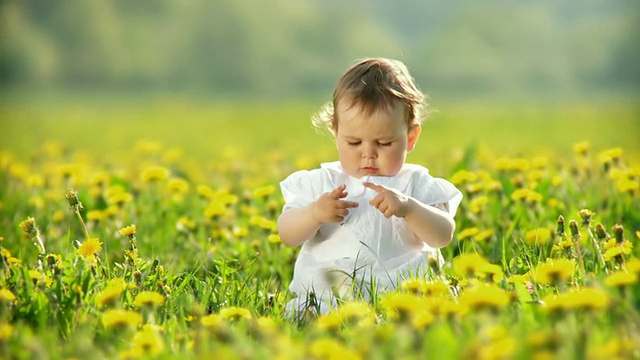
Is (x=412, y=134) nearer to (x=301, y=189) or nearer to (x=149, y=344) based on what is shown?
(x=301, y=189)

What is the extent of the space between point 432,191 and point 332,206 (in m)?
0.43

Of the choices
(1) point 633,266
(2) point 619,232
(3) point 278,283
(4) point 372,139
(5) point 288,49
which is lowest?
(3) point 278,283

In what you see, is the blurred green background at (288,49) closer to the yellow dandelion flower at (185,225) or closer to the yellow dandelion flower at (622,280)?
the yellow dandelion flower at (185,225)

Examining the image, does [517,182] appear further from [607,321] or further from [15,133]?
[15,133]

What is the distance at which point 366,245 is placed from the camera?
112 inches

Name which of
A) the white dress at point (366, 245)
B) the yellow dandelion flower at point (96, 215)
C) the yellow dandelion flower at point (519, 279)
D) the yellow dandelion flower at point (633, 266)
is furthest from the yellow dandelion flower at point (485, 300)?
the yellow dandelion flower at point (96, 215)

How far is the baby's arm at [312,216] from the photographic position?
270cm

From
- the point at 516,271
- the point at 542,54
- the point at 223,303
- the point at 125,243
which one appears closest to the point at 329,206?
the point at 223,303

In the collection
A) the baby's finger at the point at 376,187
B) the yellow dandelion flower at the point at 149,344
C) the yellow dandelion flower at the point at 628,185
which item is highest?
the baby's finger at the point at 376,187

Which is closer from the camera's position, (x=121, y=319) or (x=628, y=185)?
(x=121, y=319)

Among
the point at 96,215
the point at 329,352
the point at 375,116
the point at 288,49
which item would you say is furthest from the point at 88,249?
the point at 288,49

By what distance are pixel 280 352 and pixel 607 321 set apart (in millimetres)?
882

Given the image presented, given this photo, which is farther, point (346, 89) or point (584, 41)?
point (584, 41)

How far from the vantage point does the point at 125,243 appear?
373 centimetres
